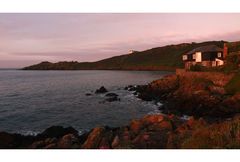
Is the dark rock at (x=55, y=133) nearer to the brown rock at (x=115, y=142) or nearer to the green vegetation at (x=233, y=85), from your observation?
the brown rock at (x=115, y=142)

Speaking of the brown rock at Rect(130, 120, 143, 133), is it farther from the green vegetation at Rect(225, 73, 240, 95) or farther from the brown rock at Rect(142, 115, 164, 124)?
the green vegetation at Rect(225, 73, 240, 95)

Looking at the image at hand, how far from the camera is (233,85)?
105 feet

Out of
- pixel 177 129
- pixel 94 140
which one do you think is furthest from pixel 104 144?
pixel 177 129

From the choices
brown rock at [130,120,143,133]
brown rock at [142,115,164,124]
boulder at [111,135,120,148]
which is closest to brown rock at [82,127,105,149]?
boulder at [111,135,120,148]

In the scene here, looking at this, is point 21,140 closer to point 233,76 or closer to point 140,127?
point 140,127

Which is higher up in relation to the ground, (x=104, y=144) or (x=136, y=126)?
(x=136, y=126)

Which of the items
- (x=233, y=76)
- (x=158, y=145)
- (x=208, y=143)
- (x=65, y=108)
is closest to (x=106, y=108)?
(x=65, y=108)

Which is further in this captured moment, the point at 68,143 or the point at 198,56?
the point at 198,56

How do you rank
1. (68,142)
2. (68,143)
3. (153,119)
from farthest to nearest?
(153,119) → (68,142) → (68,143)

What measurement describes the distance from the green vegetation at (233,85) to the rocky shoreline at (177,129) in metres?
0.67

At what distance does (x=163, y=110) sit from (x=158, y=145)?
15.6m

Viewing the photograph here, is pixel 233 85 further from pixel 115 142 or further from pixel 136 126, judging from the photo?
pixel 115 142

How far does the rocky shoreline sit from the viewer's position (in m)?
10.5

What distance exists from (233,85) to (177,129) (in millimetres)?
19113
